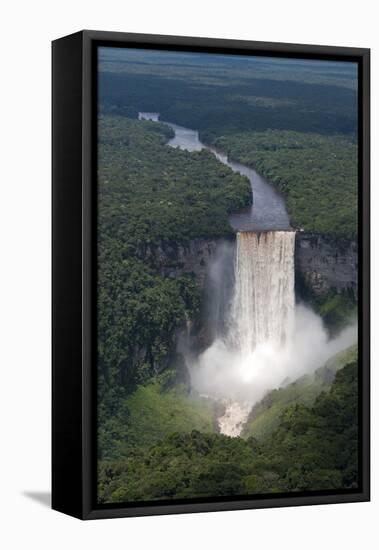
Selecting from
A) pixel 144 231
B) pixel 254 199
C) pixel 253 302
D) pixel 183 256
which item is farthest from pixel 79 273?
pixel 254 199

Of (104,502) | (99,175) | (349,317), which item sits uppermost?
(99,175)

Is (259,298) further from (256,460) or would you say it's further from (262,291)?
(256,460)

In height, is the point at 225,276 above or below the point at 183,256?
below

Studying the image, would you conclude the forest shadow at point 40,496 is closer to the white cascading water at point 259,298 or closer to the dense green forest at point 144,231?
the dense green forest at point 144,231

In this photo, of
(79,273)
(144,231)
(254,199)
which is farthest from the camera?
(254,199)

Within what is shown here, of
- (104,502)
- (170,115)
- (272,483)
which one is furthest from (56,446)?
(170,115)

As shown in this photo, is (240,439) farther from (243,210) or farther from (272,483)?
(243,210)

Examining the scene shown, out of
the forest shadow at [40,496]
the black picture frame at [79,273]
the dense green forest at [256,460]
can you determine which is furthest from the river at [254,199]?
the forest shadow at [40,496]
